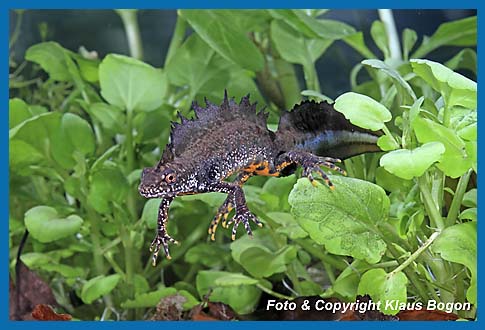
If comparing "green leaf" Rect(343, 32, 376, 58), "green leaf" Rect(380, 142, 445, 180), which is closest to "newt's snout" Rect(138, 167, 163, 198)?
"green leaf" Rect(380, 142, 445, 180)

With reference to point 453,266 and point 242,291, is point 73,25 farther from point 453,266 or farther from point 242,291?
point 453,266

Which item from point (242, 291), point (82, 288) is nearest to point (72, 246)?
point (82, 288)

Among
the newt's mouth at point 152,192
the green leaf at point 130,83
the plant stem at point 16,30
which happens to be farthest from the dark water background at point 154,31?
the newt's mouth at point 152,192

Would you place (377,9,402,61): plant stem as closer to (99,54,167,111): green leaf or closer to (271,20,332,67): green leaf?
(271,20,332,67): green leaf

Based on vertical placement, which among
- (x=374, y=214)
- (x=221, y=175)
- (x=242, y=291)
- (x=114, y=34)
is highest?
(x=114, y=34)

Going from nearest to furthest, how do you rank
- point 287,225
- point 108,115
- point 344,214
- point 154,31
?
point 344,214, point 287,225, point 108,115, point 154,31

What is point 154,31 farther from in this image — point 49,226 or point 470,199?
point 470,199


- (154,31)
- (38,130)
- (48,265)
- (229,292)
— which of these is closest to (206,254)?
(229,292)
